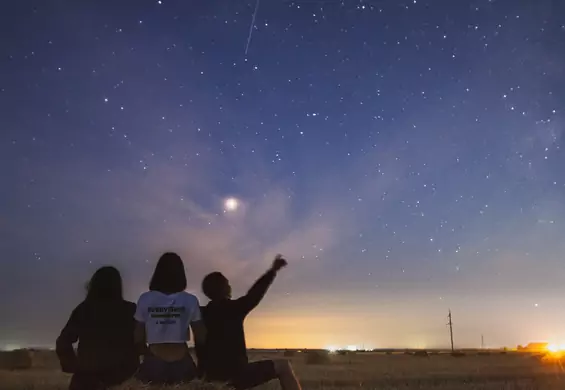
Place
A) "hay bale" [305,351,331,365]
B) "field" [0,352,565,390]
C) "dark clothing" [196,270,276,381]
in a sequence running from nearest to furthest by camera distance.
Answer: "dark clothing" [196,270,276,381], "field" [0,352,565,390], "hay bale" [305,351,331,365]

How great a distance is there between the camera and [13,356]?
38.5m

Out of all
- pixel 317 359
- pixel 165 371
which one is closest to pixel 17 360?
pixel 317 359

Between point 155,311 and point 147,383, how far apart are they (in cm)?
72

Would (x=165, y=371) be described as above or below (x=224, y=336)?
below

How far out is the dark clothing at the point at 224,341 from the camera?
Result: 7.02m

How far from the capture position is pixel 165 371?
6398mm

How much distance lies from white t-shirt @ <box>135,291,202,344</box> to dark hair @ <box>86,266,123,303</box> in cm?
36

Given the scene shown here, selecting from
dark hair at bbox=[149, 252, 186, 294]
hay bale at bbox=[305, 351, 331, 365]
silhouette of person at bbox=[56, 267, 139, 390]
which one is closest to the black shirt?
silhouette of person at bbox=[56, 267, 139, 390]

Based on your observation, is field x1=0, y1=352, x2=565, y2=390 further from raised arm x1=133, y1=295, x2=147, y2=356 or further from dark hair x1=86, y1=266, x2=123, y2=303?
dark hair x1=86, y1=266, x2=123, y2=303

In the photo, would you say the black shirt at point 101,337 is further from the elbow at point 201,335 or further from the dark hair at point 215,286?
the dark hair at point 215,286

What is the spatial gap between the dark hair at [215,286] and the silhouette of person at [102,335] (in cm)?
83

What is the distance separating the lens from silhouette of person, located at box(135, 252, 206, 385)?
6457mm

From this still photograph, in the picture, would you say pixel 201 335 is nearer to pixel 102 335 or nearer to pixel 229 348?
pixel 229 348

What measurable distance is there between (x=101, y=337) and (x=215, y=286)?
4.25ft
